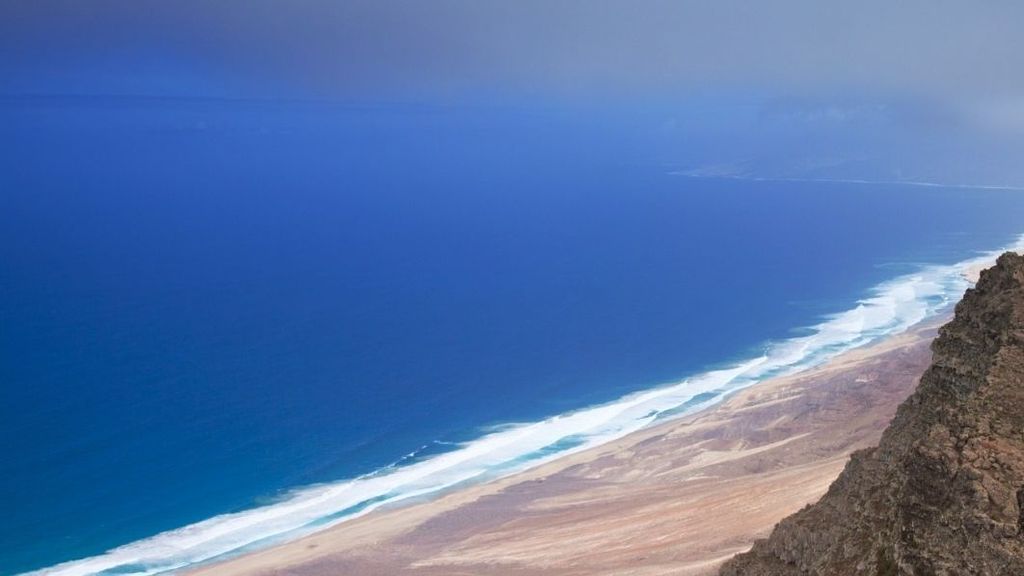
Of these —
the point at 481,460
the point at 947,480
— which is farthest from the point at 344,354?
the point at 947,480

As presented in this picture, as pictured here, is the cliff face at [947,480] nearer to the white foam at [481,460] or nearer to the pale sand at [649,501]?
the pale sand at [649,501]

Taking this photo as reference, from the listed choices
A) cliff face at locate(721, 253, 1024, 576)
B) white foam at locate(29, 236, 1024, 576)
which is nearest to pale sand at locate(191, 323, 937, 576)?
white foam at locate(29, 236, 1024, 576)

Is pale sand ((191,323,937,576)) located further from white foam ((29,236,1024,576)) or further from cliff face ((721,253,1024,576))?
cliff face ((721,253,1024,576))

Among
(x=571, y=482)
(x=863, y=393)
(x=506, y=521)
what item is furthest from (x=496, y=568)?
(x=863, y=393)

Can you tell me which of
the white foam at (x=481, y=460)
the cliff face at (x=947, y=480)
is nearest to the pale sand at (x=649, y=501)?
the white foam at (x=481, y=460)

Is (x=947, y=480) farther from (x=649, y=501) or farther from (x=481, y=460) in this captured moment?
(x=481, y=460)
